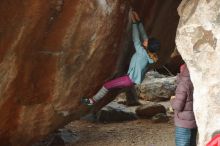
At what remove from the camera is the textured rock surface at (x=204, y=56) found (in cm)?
634

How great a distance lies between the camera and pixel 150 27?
1041cm

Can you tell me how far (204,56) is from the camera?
6.74m

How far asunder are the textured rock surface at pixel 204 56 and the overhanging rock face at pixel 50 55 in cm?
224

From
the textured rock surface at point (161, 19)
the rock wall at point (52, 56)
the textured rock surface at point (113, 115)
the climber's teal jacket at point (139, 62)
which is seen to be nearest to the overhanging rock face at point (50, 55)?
the rock wall at point (52, 56)

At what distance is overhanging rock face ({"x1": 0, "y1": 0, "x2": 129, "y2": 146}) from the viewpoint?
8797mm

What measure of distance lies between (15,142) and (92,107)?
185cm

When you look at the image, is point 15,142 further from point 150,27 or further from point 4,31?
point 150,27

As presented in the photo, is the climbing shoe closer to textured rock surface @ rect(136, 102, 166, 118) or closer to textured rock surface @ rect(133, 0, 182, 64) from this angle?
textured rock surface @ rect(133, 0, 182, 64)

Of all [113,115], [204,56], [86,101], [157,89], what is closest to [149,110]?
[113,115]

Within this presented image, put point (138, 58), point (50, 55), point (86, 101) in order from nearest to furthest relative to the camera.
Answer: point (138, 58), point (50, 55), point (86, 101)

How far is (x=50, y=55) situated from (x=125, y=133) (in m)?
3.79

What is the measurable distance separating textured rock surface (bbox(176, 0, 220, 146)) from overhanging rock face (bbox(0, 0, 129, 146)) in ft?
7.35

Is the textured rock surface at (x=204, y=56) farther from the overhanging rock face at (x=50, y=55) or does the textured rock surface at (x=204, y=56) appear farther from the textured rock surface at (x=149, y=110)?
the textured rock surface at (x=149, y=110)

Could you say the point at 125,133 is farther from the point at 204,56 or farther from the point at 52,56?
the point at 204,56
